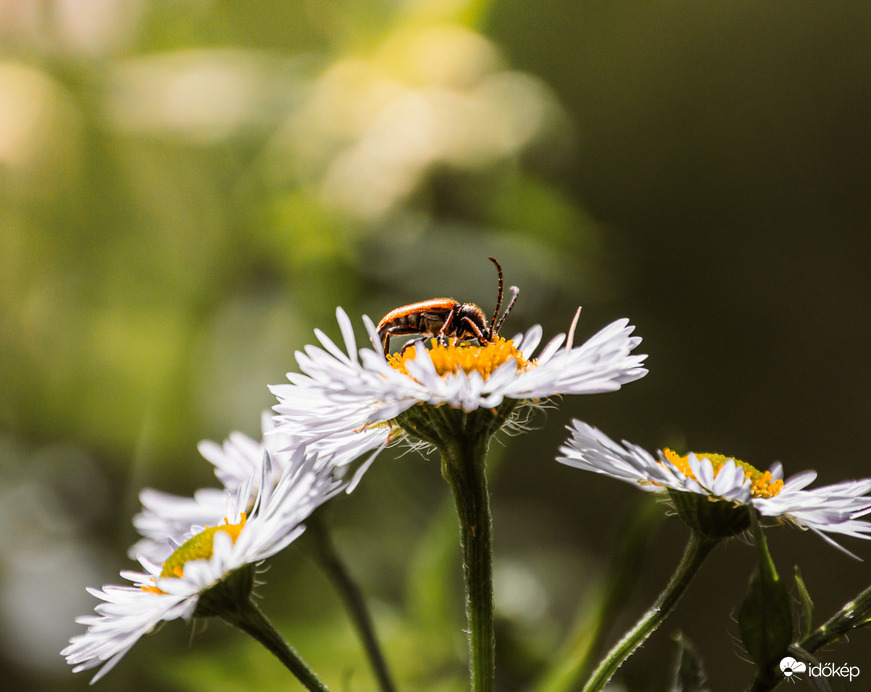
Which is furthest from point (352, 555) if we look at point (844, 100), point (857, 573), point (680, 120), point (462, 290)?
point (844, 100)

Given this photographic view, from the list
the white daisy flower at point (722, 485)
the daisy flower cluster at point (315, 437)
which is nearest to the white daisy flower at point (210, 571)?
the daisy flower cluster at point (315, 437)

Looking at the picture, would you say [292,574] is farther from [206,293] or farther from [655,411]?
[655,411]

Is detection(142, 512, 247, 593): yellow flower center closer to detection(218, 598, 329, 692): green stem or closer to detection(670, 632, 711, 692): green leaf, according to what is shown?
detection(218, 598, 329, 692): green stem

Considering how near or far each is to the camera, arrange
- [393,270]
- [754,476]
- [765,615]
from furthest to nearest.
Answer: [393,270] < [754,476] < [765,615]

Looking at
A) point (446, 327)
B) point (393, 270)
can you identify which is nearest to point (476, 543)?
point (446, 327)

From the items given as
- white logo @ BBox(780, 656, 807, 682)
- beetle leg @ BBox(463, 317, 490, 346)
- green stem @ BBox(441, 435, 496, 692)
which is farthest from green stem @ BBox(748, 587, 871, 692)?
beetle leg @ BBox(463, 317, 490, 346)

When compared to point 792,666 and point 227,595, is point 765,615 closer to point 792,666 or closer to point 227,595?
point 792,666
